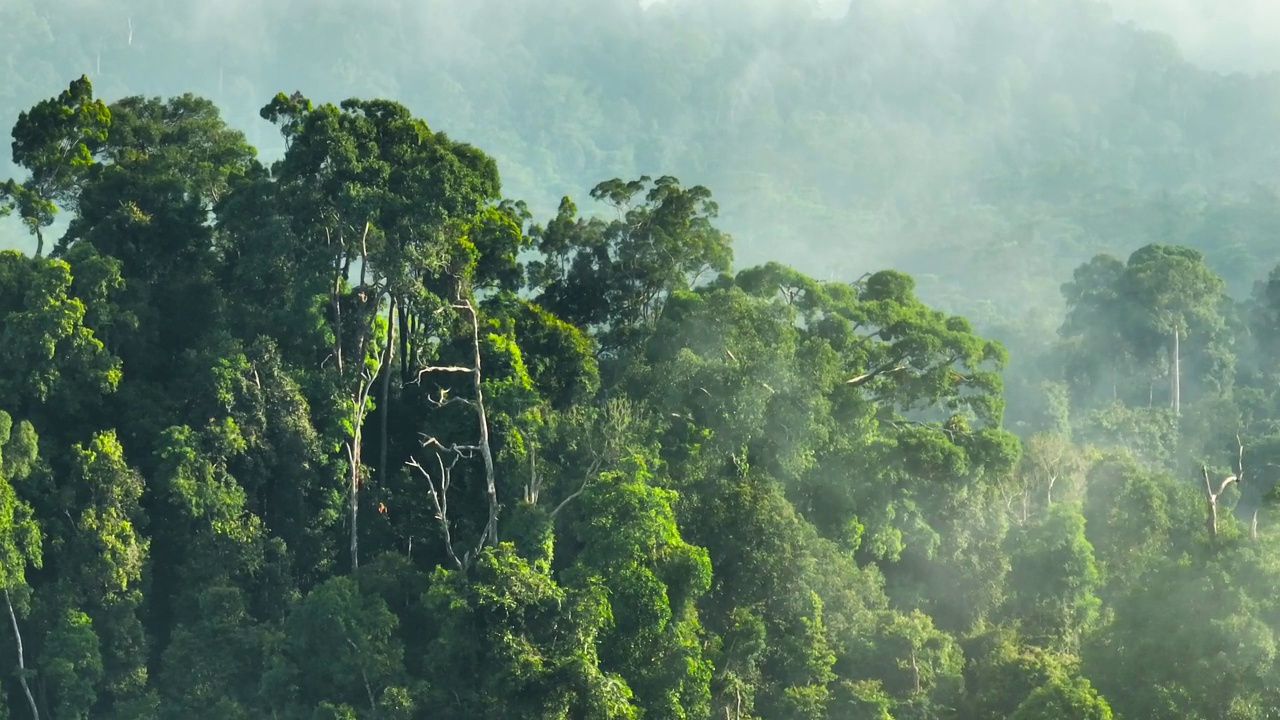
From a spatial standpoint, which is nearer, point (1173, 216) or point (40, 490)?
point (40, 490)

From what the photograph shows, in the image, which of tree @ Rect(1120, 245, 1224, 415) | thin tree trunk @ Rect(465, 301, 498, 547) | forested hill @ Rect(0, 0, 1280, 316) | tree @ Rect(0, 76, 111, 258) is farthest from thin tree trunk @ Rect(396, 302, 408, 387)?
forested hill @ Rect(0, 0, 1280, 316)

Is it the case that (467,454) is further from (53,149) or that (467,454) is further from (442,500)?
(53,149)

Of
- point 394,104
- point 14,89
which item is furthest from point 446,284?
point 14,89

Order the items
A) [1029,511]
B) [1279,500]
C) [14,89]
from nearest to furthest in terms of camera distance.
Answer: [1279,500] < [1029,511] < [14,89]

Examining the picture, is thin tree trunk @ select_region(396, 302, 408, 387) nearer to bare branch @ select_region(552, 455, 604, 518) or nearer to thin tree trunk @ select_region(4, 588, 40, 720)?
bare branch @ select_region(552, 455, 604, 518)

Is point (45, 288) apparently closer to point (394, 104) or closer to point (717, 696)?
point (394, 104)

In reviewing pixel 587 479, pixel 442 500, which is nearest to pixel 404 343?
pixel 442 500
